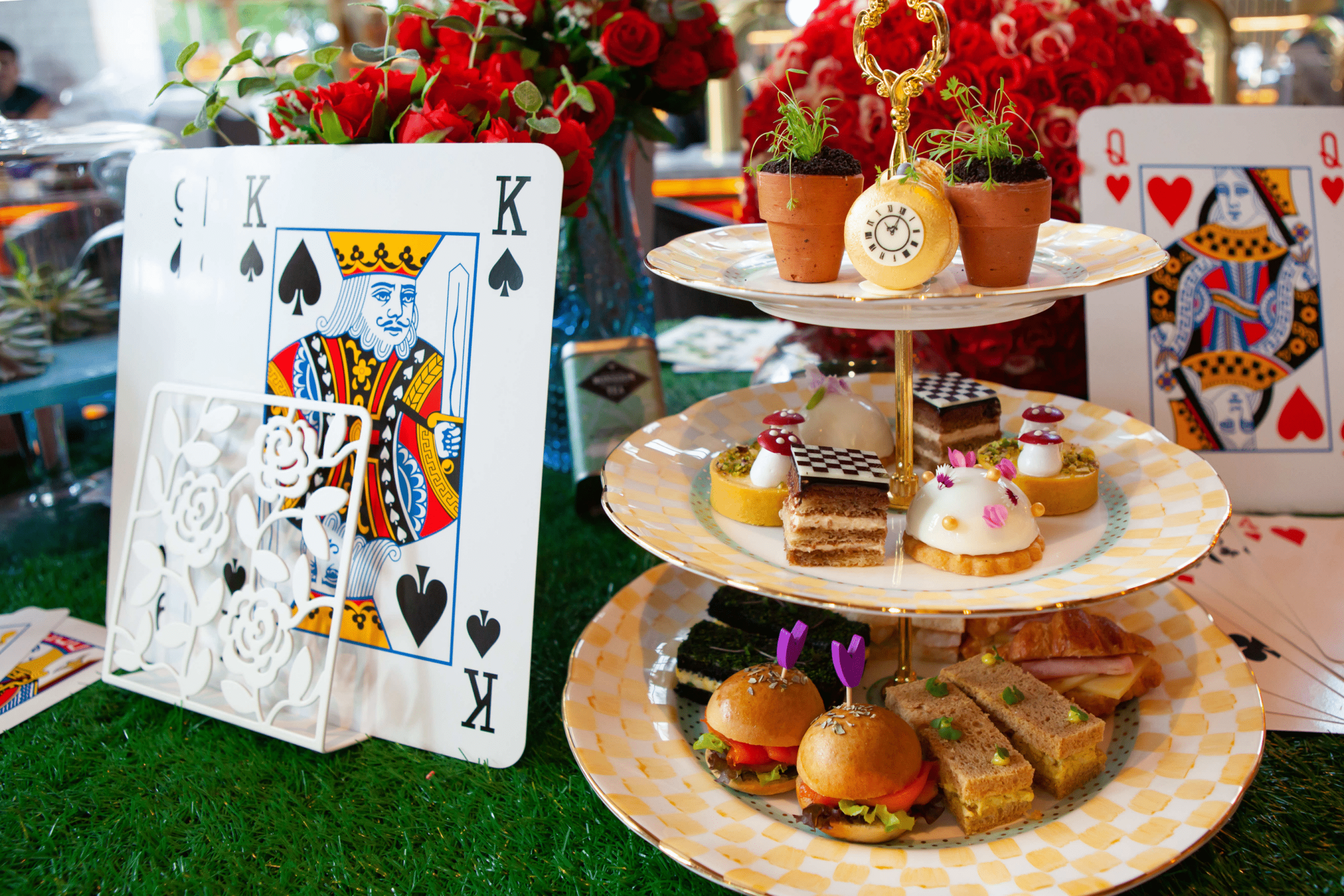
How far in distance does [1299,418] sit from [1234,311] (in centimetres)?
26

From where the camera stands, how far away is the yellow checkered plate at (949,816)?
1034mm

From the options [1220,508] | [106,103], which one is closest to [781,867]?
[1220,508]

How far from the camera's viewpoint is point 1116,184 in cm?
191

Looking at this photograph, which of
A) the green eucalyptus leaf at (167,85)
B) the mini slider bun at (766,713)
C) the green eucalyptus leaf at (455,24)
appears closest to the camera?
the mini slider bun at (766,713)

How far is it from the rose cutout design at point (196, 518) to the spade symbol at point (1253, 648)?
1651 millimetres

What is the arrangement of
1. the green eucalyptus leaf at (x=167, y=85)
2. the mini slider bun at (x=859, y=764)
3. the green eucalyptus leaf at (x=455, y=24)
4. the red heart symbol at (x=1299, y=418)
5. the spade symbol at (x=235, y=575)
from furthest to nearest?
the red heart symbol at (x=1299, y=418) → the green eucalyptus leaf at (x=455, y=24) → the spade symbol at (x=235, y=575) → the green eucalyptus leaf at (x=167, y=85) → the mini slider bun at (x=859, y=764)

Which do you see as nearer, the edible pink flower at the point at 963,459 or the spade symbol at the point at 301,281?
the edible pink flower at the point at 963,459

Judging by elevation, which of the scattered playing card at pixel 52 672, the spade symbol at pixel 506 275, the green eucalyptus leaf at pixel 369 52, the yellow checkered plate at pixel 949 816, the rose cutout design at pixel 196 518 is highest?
the green eucalyptus leaf at pixel 369 52

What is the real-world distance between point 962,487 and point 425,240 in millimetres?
858

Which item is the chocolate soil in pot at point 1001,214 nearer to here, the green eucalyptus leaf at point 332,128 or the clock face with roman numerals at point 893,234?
the clock face with roman numerals at point 893,234

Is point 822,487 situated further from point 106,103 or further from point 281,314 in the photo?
point 106,103

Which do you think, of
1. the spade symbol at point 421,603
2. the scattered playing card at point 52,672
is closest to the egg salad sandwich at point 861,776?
the spade symbol at point 421,603

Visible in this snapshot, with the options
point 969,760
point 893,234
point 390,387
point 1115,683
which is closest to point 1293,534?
point 1115,683

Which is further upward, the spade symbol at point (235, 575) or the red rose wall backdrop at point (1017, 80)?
the red rose wall backdrop at point (1017, 80)
